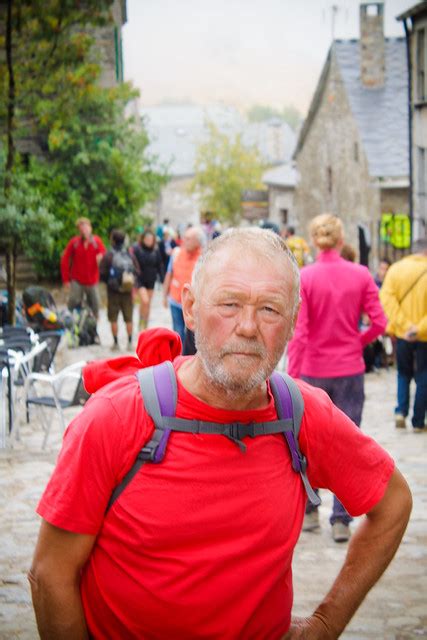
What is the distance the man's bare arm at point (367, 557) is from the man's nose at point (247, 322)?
58 cm

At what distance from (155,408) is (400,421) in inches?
334

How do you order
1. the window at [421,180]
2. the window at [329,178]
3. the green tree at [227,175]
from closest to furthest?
the window at [421,180] < the window at [329,178] < the green tree at [227,175]

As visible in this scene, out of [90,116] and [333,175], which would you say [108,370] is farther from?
[333,175]

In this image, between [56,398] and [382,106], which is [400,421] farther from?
[382,106]

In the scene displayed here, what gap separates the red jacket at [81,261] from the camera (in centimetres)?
1712

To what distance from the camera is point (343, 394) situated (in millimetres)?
6723

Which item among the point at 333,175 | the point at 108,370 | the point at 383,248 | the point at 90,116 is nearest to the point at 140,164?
the point at 90,116

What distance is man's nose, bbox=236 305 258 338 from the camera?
95.0 inches

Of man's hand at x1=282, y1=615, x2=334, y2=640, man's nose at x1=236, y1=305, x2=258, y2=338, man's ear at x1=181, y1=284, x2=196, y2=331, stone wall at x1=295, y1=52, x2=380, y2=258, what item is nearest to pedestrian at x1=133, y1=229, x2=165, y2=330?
man's ear at x1=181, y1=284, x2=196, y2=331

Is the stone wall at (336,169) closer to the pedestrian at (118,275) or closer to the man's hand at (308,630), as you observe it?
the pedestrian at (118,275)

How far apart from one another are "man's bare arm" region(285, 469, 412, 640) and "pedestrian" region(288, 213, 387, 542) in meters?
3.89

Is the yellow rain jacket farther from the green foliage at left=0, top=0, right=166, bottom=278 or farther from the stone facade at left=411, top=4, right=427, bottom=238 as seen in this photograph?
the stone facade at left=411, top=4, right=427, bottom=238

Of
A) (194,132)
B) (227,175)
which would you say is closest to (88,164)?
(227,175)

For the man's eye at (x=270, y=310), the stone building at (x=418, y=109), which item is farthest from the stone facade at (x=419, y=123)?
the man's eye at (x=270, y=310)
